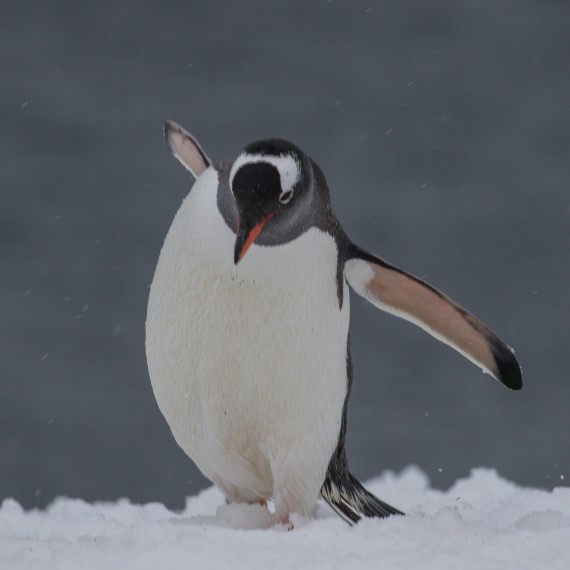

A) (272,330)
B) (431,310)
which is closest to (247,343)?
(272,330)

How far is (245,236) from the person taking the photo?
7.98 ft

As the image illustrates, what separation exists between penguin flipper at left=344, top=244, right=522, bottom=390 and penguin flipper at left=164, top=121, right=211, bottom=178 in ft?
2.21

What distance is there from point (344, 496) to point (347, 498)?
0.04 feet

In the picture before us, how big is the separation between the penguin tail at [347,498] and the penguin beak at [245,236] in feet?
2.73

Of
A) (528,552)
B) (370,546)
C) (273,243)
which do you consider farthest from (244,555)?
(273,243)

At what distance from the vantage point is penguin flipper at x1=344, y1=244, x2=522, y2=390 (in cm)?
290

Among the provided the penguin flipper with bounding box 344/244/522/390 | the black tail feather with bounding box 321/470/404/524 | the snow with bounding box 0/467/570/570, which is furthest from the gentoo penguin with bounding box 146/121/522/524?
the snow with bounding box 0/467/570/570

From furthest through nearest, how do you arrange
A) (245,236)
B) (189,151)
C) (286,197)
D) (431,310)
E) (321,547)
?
(189,151) → (431,310) → (286,197) → (245,236) → (321,547)

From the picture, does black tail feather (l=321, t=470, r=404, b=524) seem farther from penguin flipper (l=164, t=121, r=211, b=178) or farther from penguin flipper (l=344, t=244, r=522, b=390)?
penguin flipper (l=164, t=121, r=211, b=178)

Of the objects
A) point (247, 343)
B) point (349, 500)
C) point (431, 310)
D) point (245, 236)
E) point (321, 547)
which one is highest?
point (431, 310)

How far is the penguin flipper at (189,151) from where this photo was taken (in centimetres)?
336

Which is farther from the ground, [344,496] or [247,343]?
[247,343]

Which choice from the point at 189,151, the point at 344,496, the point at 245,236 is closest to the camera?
the point at 245,236

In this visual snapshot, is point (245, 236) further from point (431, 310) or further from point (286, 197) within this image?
point (431, 310)
